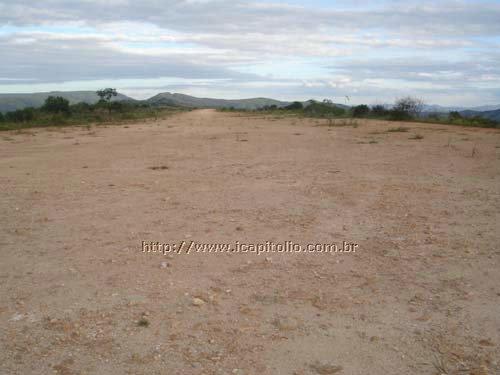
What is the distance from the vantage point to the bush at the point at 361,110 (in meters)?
29.1

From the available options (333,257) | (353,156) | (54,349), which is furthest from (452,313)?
(353,156)

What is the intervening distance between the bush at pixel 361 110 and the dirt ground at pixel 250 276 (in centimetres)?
2165

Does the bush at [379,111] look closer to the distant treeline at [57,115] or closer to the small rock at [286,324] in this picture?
the distant treeline at [57,115]

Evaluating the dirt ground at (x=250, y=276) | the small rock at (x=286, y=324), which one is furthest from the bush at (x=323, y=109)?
the small rock at (x=286, y=324)

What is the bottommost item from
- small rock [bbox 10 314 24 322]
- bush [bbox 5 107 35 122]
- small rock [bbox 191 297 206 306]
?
small rock [bbox 10 314 24 322]

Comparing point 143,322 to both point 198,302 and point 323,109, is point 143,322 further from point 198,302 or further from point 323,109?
point 323,109

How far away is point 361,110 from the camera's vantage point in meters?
29.6

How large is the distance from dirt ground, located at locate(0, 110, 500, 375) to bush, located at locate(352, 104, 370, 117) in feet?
71.0

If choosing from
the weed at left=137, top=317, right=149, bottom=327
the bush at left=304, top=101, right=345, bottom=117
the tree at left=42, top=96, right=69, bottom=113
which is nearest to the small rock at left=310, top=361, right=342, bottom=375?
the weed at left=137, top=317, right=149, bottom=327

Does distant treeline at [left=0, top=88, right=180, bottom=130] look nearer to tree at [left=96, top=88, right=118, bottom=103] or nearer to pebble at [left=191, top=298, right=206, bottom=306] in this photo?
tree at [left=96, top=88, right=118, bottom=103]

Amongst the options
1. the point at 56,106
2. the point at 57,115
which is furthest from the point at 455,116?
the point at 56,106

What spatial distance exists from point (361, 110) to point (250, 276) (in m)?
27.1

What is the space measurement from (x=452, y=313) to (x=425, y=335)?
41 centimetres

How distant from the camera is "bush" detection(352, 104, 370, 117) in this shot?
95.6 ft
